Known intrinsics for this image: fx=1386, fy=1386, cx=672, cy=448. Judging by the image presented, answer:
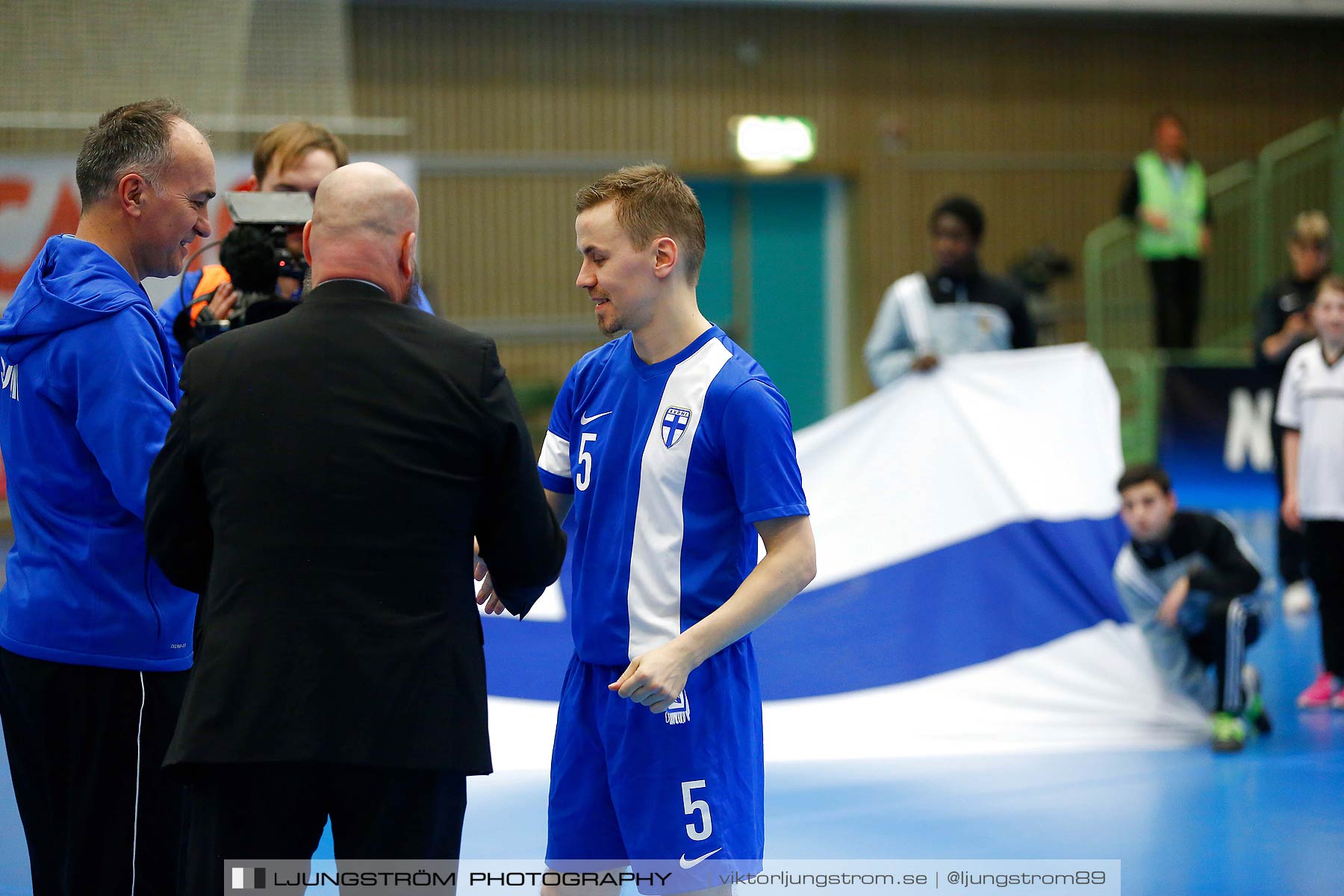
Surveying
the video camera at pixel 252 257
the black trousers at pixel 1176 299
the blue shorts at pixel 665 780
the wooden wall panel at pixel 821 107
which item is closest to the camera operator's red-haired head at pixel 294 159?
the video camera at pixel 252 257

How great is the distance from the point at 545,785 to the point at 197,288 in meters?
2.10

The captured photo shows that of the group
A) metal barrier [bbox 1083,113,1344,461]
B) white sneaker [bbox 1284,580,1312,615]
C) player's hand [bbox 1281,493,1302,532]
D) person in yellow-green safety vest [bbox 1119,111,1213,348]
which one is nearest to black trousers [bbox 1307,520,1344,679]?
player's hand [bbox 1281,493,1302,532]

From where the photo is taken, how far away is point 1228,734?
17.0 feet

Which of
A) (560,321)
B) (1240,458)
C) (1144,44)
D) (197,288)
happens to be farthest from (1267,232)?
(197,288)

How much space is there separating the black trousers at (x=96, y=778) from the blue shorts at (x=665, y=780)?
724 mm

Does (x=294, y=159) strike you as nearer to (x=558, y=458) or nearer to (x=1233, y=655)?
(x=558, y=458)

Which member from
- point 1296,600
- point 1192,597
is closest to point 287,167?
point 1192,597

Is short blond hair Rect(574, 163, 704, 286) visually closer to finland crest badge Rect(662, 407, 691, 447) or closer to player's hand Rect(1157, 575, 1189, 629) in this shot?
finland crest badge Rect(662, 407, 691, 447)

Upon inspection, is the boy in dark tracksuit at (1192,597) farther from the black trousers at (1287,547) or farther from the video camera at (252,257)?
the video camera at (252,257)

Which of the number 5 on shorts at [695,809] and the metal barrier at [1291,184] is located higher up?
the metal barrier at [1291,184]

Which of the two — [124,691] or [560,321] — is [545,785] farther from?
[560,321]

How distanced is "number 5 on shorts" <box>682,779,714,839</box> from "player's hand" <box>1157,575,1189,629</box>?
128 inches

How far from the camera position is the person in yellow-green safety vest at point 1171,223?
37.4 feet

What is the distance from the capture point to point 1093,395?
6043mm
